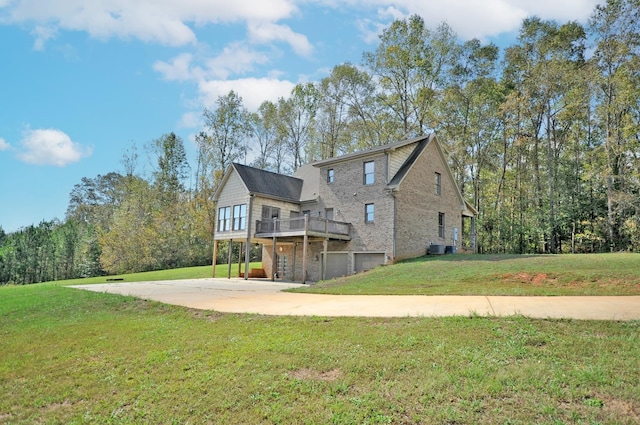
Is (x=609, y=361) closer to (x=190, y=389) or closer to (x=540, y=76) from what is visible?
(x=190, y=389)

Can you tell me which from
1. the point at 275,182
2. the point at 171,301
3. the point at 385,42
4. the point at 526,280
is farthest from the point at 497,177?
the point at 171,301

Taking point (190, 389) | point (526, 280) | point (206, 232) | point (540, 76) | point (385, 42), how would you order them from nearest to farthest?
point (190, 389), point (526, 280), point (540, 76), point (385, 42), point (206, 232)

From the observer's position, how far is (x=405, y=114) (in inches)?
1331

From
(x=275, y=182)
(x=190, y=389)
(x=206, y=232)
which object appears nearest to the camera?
(x=190, y=389)

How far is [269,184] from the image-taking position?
26891 millimetres

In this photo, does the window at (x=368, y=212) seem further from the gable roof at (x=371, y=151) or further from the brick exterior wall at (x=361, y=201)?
the gable roof at (x=371, y=151)

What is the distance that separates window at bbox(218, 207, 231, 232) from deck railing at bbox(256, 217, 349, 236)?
108 inches

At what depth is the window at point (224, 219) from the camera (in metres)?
26.8

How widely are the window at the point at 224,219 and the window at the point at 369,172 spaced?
945 cm

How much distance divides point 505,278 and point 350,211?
35.8 ft

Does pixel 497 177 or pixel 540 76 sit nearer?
pixel 540 76

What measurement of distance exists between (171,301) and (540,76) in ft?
97.3

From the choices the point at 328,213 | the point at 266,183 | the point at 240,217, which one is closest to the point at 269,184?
the point at 266,183

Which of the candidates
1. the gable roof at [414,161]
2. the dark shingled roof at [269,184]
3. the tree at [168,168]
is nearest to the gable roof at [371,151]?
the gable roof at [414,161]
